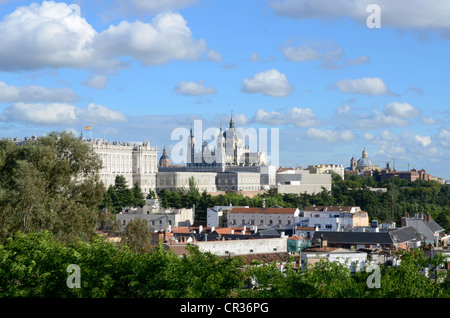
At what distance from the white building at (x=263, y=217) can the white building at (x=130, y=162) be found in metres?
54.8

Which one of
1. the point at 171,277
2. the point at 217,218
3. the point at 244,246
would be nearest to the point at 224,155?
the point at 217,218

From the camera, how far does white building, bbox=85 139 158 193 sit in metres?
124

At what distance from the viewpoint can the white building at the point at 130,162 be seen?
408 ft

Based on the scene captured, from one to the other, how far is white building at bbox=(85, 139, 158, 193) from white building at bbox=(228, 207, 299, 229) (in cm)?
5485

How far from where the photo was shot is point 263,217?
225 feet

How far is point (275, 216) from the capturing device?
68.0 m

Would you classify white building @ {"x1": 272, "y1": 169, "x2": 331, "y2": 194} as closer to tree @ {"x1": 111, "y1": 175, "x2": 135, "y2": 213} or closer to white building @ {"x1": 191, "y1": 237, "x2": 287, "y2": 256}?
tree @ {"x1": 111, "y1": 175, "x2": 135, "y2": 213}

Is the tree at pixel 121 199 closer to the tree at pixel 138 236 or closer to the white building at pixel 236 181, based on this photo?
the tree at pixel 138 236

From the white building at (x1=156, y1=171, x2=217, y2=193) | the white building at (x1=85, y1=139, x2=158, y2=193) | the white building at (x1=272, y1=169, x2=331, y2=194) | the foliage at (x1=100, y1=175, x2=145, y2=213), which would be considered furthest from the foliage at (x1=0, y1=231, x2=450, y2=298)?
the white building at (x1=272, y1=169, x2=331, y2=194)

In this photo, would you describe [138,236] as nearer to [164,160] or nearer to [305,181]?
[305,181]

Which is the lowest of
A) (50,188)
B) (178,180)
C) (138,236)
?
(138,236)

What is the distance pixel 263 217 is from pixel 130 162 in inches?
2602
